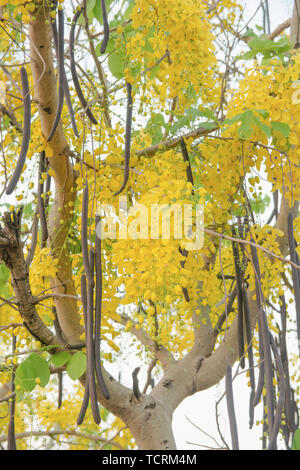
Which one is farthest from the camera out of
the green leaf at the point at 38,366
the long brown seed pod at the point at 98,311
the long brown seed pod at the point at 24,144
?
the green leaf at the point at 38,366

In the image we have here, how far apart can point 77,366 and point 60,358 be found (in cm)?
10

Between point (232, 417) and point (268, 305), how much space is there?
54 cm

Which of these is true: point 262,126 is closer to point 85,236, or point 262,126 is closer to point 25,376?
point 85,236

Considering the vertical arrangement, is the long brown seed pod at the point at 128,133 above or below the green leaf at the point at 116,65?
below

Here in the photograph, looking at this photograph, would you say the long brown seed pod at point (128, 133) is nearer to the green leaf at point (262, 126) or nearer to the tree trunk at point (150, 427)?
the green leaf at point (262, 126)

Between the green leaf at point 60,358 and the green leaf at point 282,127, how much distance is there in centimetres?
77

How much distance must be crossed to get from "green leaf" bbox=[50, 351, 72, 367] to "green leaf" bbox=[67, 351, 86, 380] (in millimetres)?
45

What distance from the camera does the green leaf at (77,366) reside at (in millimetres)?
1351

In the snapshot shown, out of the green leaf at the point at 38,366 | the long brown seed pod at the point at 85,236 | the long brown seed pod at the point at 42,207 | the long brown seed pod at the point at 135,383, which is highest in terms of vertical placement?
the long brown seed pod at the point at 42,207

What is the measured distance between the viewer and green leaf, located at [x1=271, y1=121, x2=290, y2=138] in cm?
126

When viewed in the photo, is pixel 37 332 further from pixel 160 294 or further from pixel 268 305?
pixel 268 305

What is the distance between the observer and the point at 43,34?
1.27 meters

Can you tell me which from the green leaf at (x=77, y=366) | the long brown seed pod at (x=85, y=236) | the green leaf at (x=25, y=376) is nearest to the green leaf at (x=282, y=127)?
the long brown seed pod at (x=85, y=236)

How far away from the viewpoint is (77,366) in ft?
4.47
